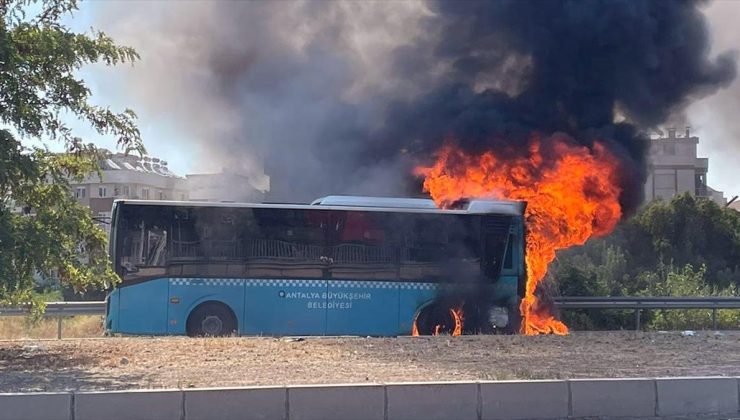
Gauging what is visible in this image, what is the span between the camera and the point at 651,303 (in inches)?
716

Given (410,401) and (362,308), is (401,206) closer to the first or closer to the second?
(362,308)

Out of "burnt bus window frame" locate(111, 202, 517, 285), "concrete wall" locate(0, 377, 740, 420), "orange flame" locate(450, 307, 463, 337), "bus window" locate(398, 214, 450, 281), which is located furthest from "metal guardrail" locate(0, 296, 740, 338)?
"concrete wall" locate(0, 377, 740, 420)

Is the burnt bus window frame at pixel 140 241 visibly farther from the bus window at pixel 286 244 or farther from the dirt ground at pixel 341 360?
the dirt ground at pixel 341 360

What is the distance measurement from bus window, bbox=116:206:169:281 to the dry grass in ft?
9.57

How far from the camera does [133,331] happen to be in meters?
14.8

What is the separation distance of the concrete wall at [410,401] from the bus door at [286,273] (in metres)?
8.01

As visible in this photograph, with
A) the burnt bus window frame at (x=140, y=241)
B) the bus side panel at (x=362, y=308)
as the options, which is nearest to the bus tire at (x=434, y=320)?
the bus side panel at (x=362, y=308)

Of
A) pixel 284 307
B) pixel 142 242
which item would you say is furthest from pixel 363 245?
pixel 142 242

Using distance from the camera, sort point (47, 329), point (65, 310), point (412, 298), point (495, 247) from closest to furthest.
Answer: point (412, 298) → point (495, 247) → point (65, 310) → point (47, 329)

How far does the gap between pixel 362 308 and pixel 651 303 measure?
7.12m

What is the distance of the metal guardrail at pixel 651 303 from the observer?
58.2ft

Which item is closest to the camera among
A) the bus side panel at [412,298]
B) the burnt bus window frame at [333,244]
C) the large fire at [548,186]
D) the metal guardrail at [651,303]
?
the burnt bus window frame at [333,244]

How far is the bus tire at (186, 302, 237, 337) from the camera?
15.1 meters

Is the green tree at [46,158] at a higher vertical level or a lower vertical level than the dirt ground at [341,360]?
higher
